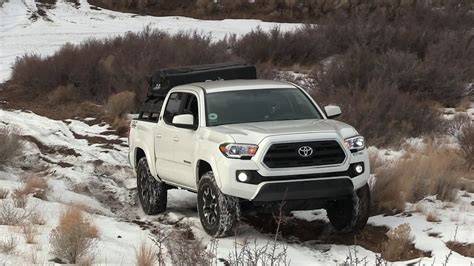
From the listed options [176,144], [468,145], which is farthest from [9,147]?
[468,145]

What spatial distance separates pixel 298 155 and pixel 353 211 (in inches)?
42.7

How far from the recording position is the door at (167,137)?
8570mm

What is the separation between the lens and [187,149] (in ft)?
26.4

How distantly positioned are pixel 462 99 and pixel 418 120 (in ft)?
12.1

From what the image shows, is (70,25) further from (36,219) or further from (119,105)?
(36,219)

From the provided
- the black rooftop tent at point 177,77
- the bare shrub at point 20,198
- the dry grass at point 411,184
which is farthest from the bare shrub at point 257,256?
the black rooftop tent at point 177,77

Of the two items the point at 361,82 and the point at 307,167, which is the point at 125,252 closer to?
the point at 307,167

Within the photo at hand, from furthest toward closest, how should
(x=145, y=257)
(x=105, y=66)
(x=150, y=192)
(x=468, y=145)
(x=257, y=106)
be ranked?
(x=105, y=66)
(x=468, y=145)
(x=150, y=192)
(x=257, y=106)
(x=145, y=257)

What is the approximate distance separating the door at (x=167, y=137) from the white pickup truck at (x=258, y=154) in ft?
0.04

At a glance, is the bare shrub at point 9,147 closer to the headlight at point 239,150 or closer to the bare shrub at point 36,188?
the bare shrub at point 36,188

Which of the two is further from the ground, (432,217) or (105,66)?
(432,217)

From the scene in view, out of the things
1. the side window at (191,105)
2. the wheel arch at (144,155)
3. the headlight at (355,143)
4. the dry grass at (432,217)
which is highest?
the headlight at (355,143)

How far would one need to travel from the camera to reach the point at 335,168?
7.07 metres

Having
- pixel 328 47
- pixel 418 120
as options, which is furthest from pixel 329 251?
pixel 328 47
